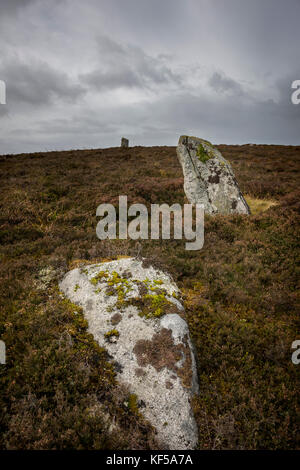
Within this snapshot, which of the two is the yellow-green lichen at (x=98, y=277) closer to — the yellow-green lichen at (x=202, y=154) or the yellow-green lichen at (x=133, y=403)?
the yellow-green lichen at (x=133, y=403)

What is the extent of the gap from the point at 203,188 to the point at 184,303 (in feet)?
26.2

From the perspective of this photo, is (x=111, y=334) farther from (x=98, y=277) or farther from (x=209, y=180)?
(x=209, y=180)

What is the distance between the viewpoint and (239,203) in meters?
11.6

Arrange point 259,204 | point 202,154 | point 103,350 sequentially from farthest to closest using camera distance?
point 259,204
point 202,154
point 103,350

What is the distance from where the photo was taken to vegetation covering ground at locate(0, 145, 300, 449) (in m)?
3.47

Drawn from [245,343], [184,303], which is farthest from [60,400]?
[245,343]

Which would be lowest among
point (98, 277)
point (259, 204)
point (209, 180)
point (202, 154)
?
point (98, 277)

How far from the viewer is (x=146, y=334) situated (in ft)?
15.7

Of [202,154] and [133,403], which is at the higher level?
[202,154]

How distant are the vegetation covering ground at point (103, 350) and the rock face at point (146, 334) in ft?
0.79

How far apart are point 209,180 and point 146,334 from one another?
31.8 ft

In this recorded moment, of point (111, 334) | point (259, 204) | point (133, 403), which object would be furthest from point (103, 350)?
point (259, 204)

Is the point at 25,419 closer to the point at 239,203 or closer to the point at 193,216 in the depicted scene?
the point at 193,216

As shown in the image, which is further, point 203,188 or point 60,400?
point 203,188
